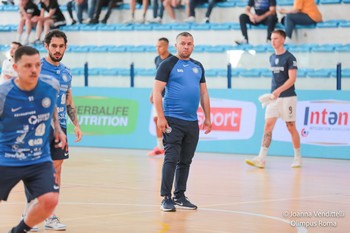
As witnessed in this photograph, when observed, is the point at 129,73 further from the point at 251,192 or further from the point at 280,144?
the point at 251,192

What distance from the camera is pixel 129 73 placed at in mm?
22547

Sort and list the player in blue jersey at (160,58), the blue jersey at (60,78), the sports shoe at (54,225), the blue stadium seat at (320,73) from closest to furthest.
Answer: the sports shoe at (54,225), the blue jersey at (60,78), the player in blue jersey at (160,58), the blue stadium seat at (320,73)

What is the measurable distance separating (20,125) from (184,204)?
3634 mm

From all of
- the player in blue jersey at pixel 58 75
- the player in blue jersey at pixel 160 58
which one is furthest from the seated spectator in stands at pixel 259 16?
the player in blue jersey at pixel 58 75

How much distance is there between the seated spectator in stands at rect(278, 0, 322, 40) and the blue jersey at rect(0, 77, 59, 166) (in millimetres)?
14207

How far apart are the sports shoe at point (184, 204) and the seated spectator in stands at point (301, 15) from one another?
11.1 m

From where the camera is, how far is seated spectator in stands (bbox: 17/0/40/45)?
84.5 feet

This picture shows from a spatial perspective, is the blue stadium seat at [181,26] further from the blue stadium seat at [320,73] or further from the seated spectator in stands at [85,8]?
the blue stadium seat at [320,73]

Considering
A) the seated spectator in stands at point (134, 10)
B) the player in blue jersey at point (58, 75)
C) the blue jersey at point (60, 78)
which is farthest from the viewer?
the seated spectator in stands at point (134, 10)

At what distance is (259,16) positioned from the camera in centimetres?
2189

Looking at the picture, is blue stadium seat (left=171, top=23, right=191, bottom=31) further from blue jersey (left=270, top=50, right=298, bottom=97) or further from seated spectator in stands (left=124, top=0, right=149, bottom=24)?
blue jersey (left=270, top=50, right=298, bottom=97)

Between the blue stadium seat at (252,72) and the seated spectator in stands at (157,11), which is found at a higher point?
the seated spectator in stands at (157,11)

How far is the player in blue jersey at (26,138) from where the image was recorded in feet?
25.2

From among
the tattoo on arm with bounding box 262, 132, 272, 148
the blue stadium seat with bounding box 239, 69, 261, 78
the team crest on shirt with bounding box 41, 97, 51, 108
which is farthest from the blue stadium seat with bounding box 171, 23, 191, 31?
the team crest on shirt with bounding box 41, 97, 51, 108
